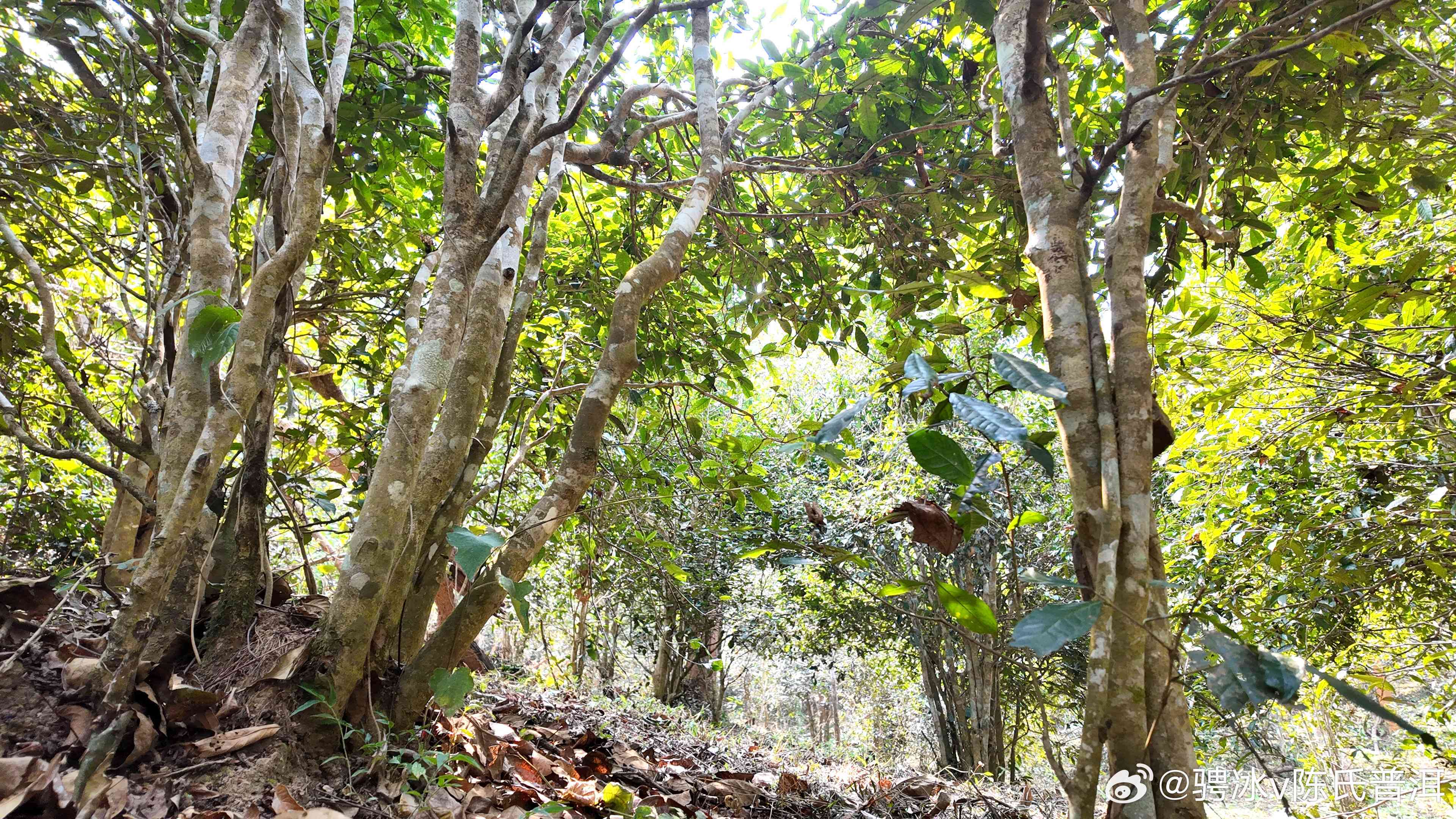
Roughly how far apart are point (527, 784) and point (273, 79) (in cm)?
A: 224

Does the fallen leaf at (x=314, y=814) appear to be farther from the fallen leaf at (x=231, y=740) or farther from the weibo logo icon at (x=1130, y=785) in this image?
the weibo logo icon at (x=1130, y=785)

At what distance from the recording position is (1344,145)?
2799 mm

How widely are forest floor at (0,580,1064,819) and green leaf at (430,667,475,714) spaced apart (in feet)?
0.20

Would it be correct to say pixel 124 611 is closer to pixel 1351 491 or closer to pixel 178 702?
pixel 178 702

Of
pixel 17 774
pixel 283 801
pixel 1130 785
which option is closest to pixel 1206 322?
pixel 1130 785

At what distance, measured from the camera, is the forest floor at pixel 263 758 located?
145 cm

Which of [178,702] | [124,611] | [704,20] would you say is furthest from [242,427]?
[704,20]

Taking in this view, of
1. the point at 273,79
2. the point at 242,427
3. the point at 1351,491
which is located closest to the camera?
the point at 242,427

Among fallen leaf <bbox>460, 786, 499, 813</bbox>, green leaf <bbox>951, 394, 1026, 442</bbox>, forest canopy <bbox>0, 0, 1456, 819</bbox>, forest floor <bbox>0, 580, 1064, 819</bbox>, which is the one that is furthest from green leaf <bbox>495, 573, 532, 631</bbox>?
green leaf <bbox>951, 394, 1026, 442</bbox>

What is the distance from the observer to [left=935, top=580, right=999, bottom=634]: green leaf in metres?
1.20

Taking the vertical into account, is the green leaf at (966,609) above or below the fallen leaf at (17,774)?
above

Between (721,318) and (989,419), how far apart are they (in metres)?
4.62

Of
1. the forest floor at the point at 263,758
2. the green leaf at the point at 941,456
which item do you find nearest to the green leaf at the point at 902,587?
the green leaf at the point at 941,456

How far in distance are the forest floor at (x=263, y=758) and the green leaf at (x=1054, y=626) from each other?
4.12ft
